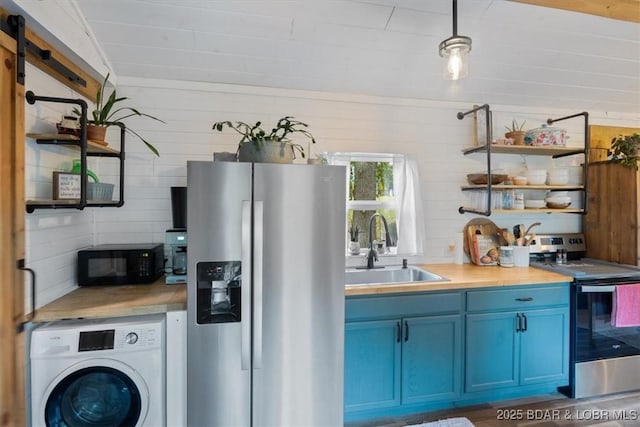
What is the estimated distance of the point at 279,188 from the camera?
1862 millimetres

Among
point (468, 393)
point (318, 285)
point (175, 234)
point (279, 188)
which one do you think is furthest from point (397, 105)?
point (468, 393)

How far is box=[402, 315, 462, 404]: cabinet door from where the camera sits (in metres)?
2.27

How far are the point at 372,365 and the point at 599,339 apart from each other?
1793 millimetres

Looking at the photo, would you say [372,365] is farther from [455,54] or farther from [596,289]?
[455,54]

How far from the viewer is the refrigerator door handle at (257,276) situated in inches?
71.4

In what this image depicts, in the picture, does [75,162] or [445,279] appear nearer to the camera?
[75,162]

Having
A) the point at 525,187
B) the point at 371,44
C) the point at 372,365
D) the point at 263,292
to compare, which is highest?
the point at 371,44

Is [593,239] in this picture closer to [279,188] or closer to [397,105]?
[397,105]

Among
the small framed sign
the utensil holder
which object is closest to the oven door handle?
the utensil holder

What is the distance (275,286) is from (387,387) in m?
1.10

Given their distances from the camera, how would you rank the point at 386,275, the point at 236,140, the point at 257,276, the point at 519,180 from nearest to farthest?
1. the point at 257,276
2. the point at 236,140
3. the point at 386,275
4. the point at 519,180

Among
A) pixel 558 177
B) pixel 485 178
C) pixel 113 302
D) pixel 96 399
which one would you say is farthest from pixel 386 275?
pixel 96 399

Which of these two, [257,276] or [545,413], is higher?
[257,276]

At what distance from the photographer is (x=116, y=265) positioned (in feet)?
7.14
